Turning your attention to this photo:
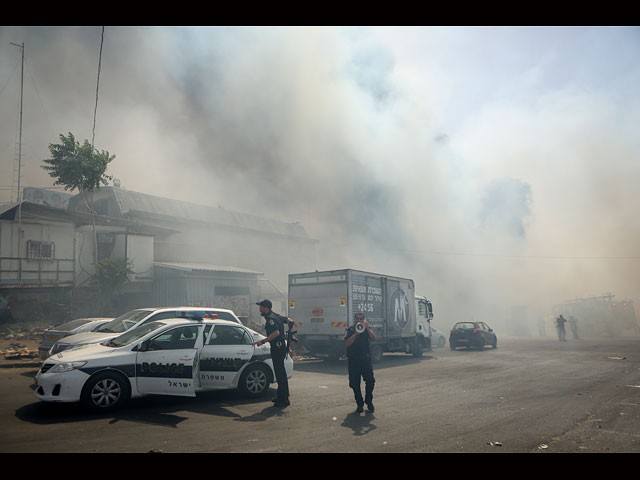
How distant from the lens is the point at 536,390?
9000 mm

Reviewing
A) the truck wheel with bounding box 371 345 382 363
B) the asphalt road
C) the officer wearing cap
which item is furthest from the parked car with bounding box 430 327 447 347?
the officer wearing cap

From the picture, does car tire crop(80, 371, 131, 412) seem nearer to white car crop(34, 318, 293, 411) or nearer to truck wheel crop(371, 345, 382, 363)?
white car crop(34, 318, 293, 411)

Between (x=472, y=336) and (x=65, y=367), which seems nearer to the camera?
(x=65, y=367)

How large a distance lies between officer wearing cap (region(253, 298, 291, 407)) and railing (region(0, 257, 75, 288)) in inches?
654

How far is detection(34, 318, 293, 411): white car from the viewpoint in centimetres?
627

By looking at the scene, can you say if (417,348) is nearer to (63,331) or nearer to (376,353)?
(376,353)

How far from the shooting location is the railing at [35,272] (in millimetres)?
18953

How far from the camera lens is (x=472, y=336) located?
19.8 m

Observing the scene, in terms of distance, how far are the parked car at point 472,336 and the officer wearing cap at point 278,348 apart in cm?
1453

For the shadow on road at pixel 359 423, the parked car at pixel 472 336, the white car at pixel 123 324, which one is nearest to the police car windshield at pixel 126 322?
the white car at pixel 123 324

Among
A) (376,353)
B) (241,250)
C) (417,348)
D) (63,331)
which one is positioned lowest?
(417,348)

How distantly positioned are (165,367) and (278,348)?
1838 mm

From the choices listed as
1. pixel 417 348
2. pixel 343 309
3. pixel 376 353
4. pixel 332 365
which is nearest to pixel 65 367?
pixel 343 309

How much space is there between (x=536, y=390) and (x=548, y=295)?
34.5m
